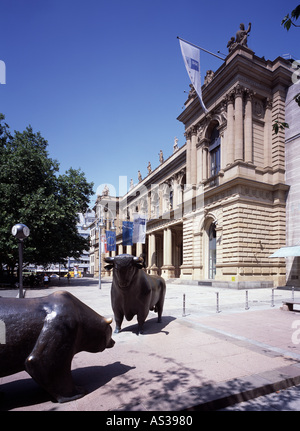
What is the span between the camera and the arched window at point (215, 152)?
28.4 m

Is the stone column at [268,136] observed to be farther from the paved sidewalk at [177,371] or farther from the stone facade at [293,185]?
the paved sidewalk at [177,371]

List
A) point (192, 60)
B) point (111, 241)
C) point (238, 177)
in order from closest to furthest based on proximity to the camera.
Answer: point (192, 60) → point (238, 177) → point (111, 241)

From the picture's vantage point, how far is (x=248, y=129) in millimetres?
24859

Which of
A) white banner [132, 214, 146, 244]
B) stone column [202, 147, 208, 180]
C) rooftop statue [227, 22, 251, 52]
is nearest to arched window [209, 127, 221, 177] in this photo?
stone column [202, 147, 208, 180]

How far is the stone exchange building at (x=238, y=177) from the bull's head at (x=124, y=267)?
1758 centimetres

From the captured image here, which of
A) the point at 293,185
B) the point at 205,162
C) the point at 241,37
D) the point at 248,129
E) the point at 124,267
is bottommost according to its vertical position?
the point at 124,267

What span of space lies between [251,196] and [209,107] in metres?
10.9

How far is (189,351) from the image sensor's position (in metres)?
5.61

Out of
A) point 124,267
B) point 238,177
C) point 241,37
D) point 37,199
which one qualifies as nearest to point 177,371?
point 124,267

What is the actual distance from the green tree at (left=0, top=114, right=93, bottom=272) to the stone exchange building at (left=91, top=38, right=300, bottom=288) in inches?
492

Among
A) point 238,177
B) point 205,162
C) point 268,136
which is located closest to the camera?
point 238,177

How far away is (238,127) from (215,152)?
4.74m

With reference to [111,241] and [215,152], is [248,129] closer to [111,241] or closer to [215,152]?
[215,152]

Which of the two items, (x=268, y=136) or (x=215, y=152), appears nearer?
(x=268, y=136)
